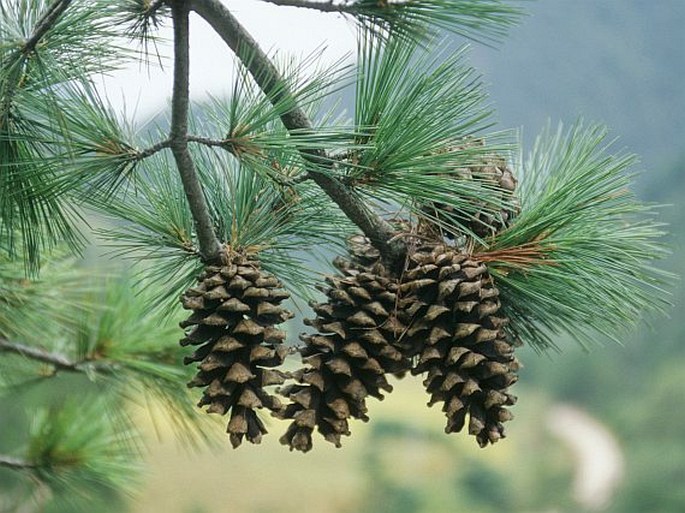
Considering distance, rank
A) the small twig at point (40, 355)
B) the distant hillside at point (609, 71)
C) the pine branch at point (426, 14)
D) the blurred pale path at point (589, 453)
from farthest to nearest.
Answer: the distant hillside at point (609, 71) < the blurred pale path at point (589, 453) < the small twig at point (40, 355) < the pine branch at point (426, 14)

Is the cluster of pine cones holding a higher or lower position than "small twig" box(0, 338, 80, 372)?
higher

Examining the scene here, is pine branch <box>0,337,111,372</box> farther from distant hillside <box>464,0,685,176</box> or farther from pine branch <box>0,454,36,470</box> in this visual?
distant hillside <box>464,0,685,176</box>

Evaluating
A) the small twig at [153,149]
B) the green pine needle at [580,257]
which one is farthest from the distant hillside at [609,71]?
the small twig at [153,149]

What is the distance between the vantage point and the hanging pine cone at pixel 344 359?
496mm

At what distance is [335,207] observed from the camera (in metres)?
0.58

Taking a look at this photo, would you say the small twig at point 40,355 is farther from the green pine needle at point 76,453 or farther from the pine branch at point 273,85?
the pine branch at point 273,85

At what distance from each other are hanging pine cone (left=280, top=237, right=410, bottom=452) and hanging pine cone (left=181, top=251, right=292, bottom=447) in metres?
0.02

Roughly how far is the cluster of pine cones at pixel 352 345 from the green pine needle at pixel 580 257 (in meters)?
0.03

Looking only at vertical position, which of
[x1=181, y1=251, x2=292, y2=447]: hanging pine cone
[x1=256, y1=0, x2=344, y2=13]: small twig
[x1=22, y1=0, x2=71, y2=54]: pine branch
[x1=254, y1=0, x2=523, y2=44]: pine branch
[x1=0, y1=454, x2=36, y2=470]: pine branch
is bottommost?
[x1=0, y1=454, x2=36, y2=470]: pine branch

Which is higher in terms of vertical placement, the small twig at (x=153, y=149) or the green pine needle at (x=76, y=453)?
the small twig at (x=153, y=149)

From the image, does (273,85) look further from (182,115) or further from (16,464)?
(16,464)

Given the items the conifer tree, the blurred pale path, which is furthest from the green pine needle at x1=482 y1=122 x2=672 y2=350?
the blurred pale path

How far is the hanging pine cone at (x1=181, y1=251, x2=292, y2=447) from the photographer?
1.57 ft

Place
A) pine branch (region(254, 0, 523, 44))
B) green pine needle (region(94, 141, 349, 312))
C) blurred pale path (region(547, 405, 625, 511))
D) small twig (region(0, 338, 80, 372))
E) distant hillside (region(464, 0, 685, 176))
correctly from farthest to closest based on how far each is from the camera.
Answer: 1. distant hillside (region(464, 0, 685, 176))
2. blurred pale path (region(547, 405, 625, 511))
3. small twig (region(0, 338, 80, 372))
4. green pine needle (region(94, 141, 349, 312))
5. pine branch (region(254, 0, 523, 44))
